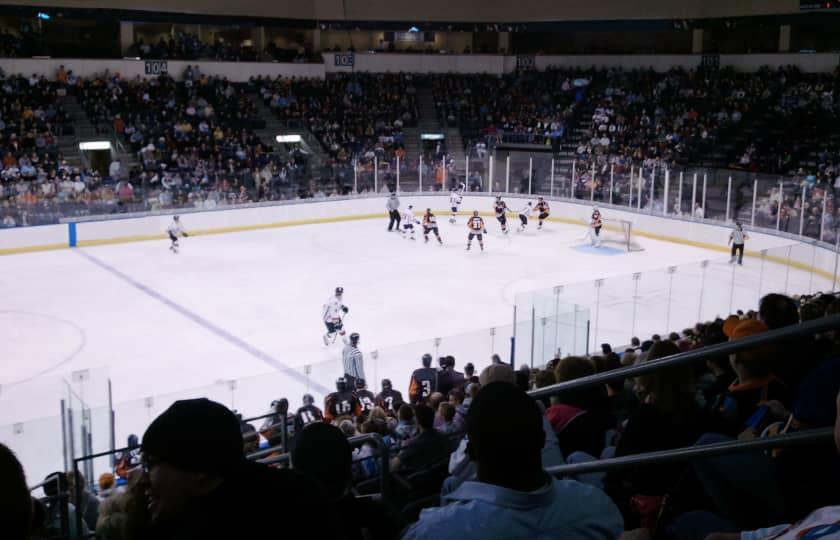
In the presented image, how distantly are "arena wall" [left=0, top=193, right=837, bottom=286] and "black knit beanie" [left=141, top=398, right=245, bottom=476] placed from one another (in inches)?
735

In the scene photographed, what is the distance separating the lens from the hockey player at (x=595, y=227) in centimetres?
2080

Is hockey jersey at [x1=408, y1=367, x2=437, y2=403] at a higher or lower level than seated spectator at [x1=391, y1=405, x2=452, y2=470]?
lower

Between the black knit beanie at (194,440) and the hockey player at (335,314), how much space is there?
11193mm

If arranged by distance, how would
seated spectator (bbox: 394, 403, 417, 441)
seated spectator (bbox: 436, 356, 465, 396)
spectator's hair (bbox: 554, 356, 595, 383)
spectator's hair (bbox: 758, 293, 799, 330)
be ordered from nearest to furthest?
1. spectator's hair (bbox: 554, 356, 595, 383)
2. spectator's hair (bbox: 758, 293, 799, 330)
3. seated spectator (bbox: 394, 403, 417, 441)
4. seated spectator (bbox: 436, 356, 465, 396)

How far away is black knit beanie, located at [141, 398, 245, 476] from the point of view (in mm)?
1711

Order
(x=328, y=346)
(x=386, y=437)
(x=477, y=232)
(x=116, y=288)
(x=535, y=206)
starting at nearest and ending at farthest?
(x=386, y=437)
(x=328, y=346)
(x=116, y=288)
(x=477, y=232)
(x=535, y=206)

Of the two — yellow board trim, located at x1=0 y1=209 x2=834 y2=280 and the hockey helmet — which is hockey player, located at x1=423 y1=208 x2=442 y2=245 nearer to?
yellow board trim, located at x1=0 y1=209 x2=834 y2=280

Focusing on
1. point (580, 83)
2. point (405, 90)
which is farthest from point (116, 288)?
point (580, 83)

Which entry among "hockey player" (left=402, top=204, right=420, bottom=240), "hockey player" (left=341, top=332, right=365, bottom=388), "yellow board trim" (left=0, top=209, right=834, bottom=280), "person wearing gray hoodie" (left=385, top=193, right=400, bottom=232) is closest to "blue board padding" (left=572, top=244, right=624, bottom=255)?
"yellow board trim" (left=0, top=209, right=834, bottom=280)

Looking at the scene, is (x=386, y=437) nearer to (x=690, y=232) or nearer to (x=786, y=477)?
(x=786, y=477)

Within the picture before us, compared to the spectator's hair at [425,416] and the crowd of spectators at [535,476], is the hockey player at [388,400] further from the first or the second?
the crowd of spectators at [535,476]

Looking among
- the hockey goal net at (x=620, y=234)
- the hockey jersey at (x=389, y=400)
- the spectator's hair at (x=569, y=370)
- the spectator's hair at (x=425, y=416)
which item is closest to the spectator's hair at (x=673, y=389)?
the spectator's hair at (x=569, y=370)

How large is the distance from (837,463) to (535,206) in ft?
74.4

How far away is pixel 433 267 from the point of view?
1839 cm
